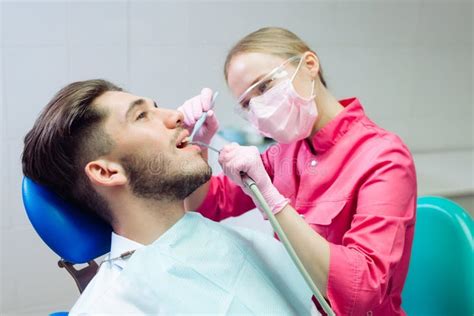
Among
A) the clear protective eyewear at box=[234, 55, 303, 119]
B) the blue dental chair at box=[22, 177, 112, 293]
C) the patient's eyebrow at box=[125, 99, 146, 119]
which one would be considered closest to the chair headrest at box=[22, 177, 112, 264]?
the blue dental chair at box=[22, 177, 112, 293]

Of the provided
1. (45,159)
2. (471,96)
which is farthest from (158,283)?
(471,96)

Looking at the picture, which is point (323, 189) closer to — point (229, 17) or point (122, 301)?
point (122, 301)

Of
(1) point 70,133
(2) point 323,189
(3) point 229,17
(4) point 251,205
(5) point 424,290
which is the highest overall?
(3) point 229,17

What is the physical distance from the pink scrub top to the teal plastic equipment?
0.37 m

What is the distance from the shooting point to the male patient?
1.24m

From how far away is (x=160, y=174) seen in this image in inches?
50.9

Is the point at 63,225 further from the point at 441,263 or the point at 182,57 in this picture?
the point at 441,263

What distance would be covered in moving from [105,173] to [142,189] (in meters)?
0.09

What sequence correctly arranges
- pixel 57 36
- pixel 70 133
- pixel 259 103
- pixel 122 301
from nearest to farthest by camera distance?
1. pixel 122 301
2. pixel 70 133
3. pixel 259 103
4. pixel 57 36

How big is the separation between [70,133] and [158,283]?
40 centimetres

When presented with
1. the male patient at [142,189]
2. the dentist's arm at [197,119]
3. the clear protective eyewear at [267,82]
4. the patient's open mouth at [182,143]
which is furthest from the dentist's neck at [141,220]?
the clear protective eyewear at [267,82]

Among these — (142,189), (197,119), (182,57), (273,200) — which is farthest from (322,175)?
(182,57)

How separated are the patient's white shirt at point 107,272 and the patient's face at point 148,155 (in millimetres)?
120

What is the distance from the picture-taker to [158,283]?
1188mm
